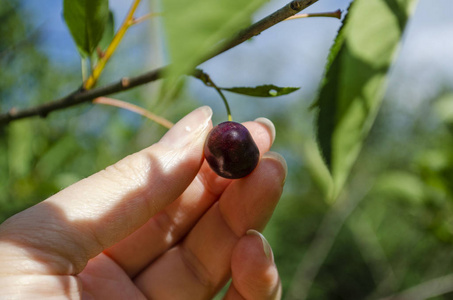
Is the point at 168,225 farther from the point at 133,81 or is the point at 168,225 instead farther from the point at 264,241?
the point at 133,81

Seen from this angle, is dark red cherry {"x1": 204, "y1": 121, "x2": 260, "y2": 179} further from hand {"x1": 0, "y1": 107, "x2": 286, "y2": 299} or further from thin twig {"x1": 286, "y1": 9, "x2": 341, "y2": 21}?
thin twig {"x1": 286, "y1": 9, "x2": 341, "y2": 21}

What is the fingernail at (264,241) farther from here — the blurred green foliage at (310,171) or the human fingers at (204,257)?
the blurred green foliage at (310,171)

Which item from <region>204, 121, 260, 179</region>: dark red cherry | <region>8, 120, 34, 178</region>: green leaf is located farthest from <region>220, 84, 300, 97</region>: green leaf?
<region>8, 120, 34, 178</region>: green leaf

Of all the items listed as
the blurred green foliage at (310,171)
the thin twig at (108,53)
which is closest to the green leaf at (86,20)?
the thin twig at (108,53)

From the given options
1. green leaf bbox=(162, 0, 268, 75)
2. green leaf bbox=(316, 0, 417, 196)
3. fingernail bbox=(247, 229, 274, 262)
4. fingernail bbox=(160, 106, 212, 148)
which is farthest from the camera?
fingernail bbox=(247, 229, 274, 262)

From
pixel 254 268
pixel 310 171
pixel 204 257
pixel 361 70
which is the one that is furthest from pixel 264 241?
pixel 361 70

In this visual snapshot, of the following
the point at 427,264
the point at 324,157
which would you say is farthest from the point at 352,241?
the point at 324,157

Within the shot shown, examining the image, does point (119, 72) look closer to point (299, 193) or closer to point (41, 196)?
point (41, 196)
